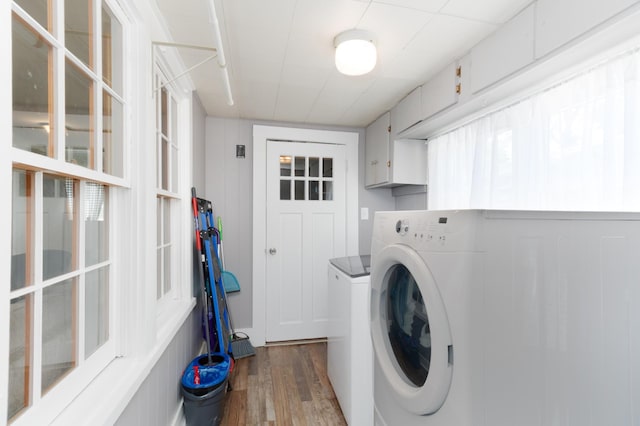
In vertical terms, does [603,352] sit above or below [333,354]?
above

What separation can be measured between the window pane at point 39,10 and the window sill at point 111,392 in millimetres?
1070

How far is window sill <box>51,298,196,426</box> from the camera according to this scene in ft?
2.58

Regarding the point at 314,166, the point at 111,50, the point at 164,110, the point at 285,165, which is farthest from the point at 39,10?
the point at 314,166

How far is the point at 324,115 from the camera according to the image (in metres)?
2.67

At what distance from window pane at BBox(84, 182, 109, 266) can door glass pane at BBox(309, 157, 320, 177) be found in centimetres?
205

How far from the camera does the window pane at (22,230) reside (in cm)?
66

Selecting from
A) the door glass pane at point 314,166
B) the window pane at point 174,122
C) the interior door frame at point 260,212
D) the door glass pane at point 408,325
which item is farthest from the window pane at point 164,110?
the door glass pane at point 408,325

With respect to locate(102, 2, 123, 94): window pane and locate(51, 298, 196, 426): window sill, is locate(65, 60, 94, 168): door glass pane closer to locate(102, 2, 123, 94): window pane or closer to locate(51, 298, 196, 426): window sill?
→ locate(102, 2, 123, 94): window pane

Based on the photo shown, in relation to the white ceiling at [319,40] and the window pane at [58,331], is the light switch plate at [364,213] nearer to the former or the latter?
the white ceiling at [319,40]

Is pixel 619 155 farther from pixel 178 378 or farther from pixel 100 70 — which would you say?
pixel 178 378

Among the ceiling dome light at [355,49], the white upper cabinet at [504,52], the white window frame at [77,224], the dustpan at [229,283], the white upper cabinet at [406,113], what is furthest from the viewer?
the dustpan at [229,283]

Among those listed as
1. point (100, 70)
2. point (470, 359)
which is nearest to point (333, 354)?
point (470, 359)

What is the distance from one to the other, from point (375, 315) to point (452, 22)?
4.90 ft

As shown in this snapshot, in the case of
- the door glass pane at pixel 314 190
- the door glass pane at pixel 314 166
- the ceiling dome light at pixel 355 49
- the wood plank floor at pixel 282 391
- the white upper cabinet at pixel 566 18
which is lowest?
the wood plank floor at pixel 282 391
